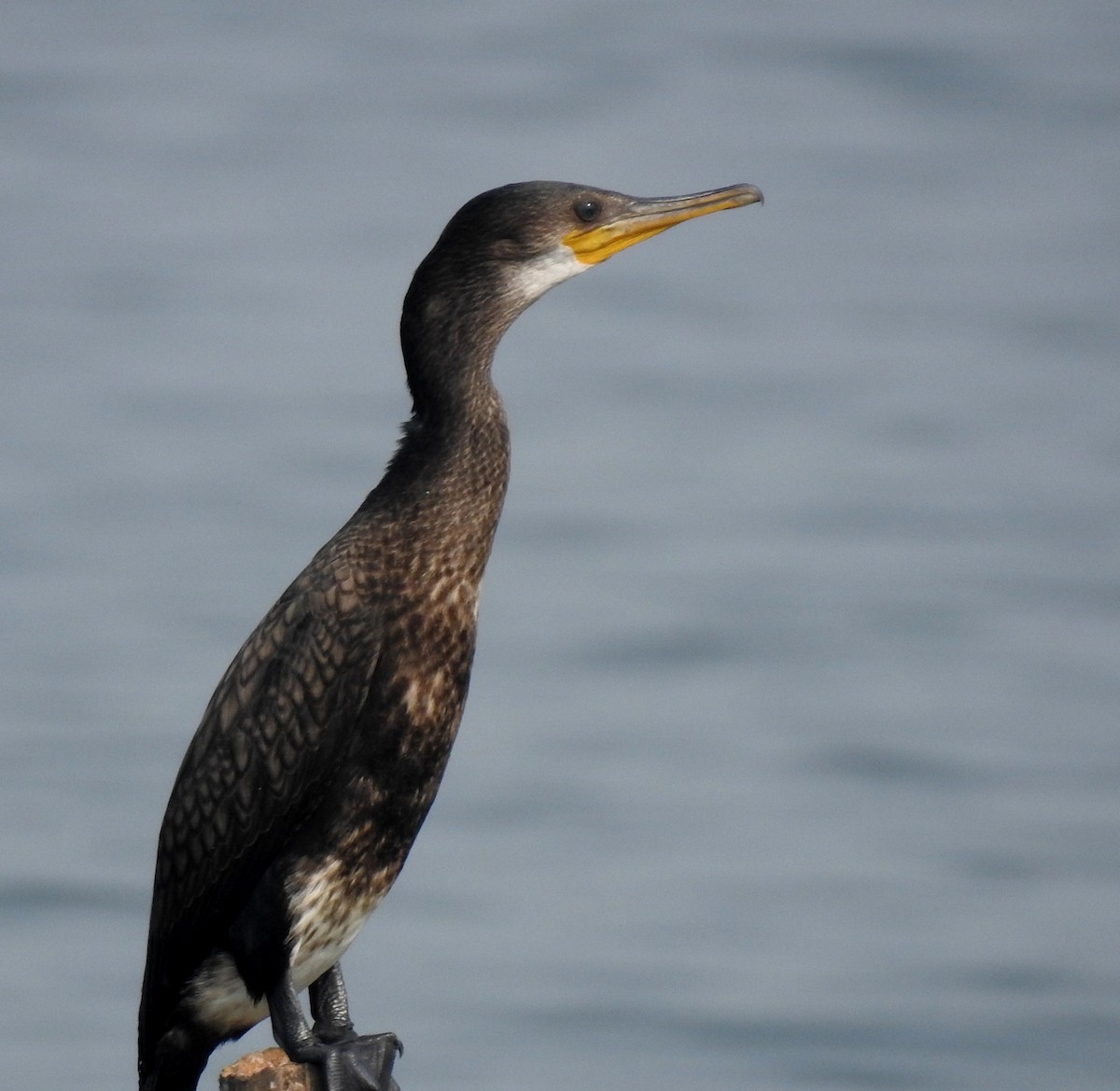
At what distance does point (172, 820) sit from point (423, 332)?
1349 millimetres

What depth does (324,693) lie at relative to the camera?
4.91 meters

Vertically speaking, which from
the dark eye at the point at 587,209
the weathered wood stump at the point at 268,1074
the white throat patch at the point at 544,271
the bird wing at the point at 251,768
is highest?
the dark eye at the point at 587,209

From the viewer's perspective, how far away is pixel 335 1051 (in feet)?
16.1

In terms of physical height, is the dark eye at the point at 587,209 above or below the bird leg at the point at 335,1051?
above

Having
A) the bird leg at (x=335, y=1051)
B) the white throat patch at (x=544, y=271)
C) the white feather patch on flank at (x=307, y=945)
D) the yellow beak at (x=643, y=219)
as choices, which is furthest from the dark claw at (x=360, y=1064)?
the yellow beak at (x=643, y=219)

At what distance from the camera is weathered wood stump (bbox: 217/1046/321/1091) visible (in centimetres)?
466

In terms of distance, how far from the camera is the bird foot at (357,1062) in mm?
4840

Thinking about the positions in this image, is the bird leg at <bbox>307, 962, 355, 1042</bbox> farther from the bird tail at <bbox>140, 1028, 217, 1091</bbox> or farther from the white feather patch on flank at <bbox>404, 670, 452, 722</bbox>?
the white feather patch on flank at <bbox>404, 670, 452, 722</bbox>

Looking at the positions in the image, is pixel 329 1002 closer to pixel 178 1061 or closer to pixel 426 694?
pixel 178 1061

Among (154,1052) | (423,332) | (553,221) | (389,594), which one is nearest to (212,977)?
(154,1052)

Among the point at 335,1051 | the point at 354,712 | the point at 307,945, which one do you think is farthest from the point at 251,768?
the point at 335,1051

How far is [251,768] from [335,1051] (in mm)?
692

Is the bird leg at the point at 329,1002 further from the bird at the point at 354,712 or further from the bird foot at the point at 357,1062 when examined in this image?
the bird foot at the point at 357,1062

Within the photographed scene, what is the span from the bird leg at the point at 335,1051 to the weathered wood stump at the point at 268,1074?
0.04m
